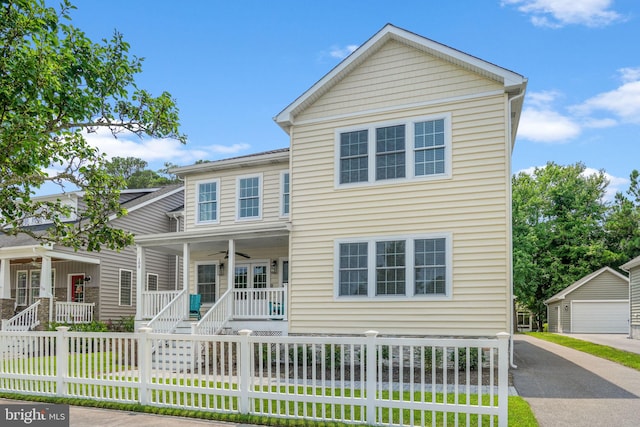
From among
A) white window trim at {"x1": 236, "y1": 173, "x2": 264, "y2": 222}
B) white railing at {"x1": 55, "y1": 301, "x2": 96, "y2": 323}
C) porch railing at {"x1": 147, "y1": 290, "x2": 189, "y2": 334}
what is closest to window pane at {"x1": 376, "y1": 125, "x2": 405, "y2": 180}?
white window trim at {"x1": 236, "y1": 173, "x2": 264, "y2": 222}

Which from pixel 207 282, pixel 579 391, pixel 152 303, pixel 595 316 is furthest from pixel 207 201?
pixel 595 316

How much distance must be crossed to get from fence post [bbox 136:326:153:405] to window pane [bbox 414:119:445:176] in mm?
7607

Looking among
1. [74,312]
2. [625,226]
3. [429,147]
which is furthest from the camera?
[625,226]

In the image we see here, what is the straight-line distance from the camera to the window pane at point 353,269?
13.8m

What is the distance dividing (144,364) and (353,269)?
6.47 meters

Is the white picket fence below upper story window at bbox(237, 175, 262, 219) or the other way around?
below

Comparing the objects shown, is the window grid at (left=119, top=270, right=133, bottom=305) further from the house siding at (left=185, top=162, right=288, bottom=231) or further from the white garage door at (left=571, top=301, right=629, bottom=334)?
the white garage door at (left=571, top=301, right=629, bottom=334)

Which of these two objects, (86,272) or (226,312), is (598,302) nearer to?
(226,312)

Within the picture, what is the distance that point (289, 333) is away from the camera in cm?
1458

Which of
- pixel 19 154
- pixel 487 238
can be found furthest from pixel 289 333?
pixel 19 154

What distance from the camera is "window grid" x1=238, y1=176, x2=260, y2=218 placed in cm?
1806

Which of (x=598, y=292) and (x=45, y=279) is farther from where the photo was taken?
(x=598, y=292)

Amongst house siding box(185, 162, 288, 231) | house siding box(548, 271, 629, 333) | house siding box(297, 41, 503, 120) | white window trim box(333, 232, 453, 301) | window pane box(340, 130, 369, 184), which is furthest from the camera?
house siding box(548, 271, 629, 333)

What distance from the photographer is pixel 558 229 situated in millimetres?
43188
